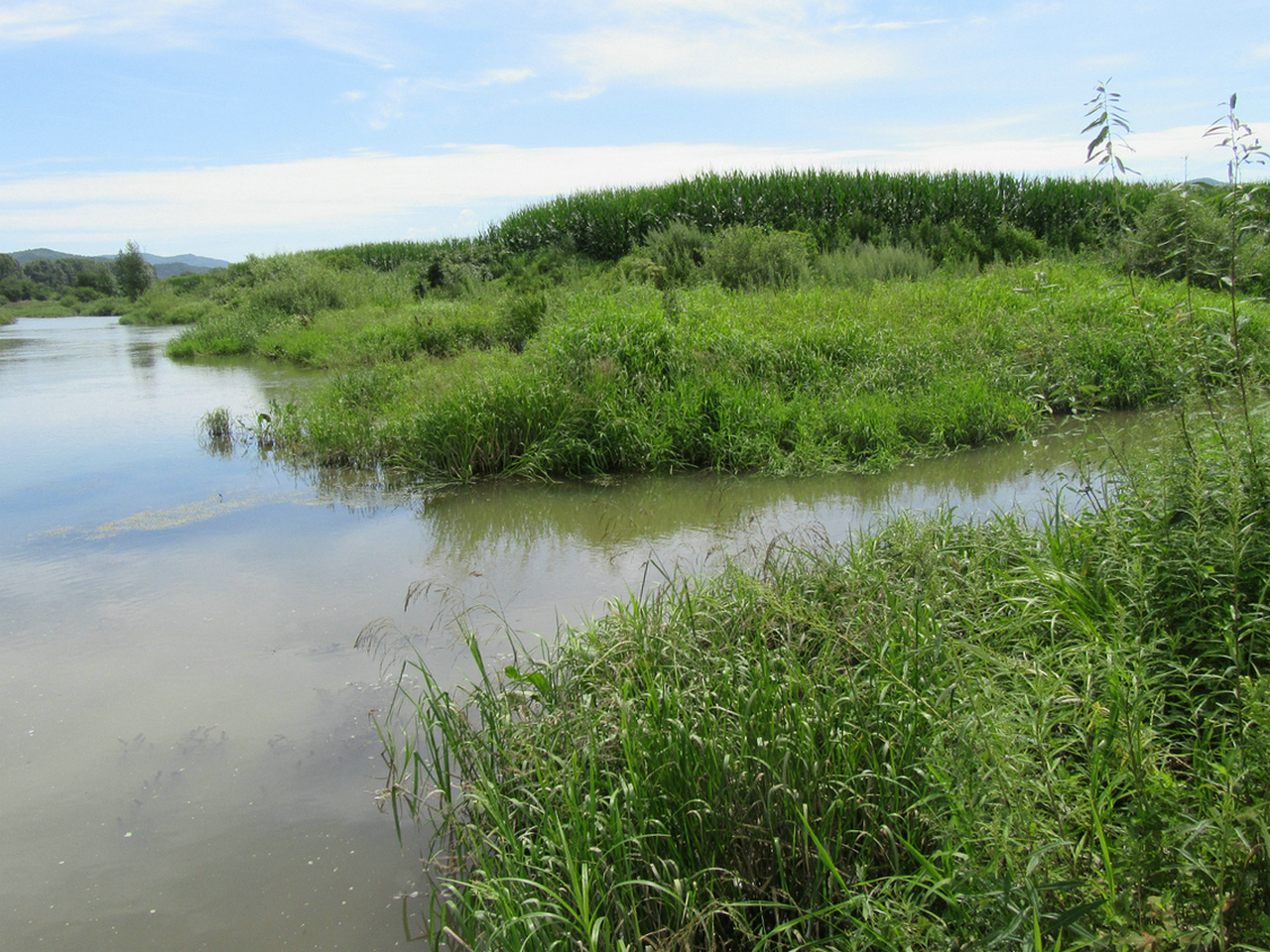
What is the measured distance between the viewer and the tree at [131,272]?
5153cm

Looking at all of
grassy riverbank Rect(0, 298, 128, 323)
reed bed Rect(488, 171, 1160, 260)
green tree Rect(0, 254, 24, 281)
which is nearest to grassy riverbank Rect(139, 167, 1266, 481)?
reed bed Rect(488, 171, 1160, 260)

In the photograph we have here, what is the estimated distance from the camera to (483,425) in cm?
764

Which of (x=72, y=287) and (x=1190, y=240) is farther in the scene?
(x=72, y=287)

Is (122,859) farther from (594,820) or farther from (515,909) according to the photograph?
(594,820)

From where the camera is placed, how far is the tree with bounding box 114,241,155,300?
5153 cm

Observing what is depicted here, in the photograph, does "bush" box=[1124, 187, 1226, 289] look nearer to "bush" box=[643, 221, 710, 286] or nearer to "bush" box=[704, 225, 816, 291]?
"bush" box=[704, 225, 816, 291]

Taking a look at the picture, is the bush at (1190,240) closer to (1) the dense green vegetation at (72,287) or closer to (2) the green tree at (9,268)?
(1) the dense green vegetation at (72,287)

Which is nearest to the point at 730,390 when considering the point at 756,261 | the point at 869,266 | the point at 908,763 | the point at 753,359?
the point at 753,359

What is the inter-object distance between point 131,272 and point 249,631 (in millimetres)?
58131

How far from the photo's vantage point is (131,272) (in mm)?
51875

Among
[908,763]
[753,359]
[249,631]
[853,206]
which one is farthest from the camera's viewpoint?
[853,206]

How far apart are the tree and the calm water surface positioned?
50573 mm

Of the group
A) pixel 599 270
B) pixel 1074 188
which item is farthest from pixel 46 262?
pixel 1074 188

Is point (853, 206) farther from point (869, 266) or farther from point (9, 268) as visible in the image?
point (9, 268)
